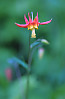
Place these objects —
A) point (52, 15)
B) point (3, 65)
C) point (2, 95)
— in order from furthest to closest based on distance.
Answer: point (52, 15) → point (3, 65) → point (2, 95)

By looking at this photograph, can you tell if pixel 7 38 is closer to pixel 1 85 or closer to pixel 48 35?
pixel 48 35

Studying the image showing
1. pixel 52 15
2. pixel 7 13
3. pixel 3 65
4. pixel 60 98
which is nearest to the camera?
pixel 60 98

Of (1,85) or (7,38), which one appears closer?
(1,85)

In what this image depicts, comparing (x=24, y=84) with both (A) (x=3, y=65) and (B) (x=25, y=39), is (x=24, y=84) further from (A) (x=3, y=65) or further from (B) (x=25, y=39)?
(B) (x=25, y=39)

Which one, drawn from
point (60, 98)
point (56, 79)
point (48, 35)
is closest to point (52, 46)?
point (48, 35)

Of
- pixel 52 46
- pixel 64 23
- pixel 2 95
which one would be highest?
pixel 64 23

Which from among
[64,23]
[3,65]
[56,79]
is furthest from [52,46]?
[3,65]

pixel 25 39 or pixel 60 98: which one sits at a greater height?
pixel 25 39
